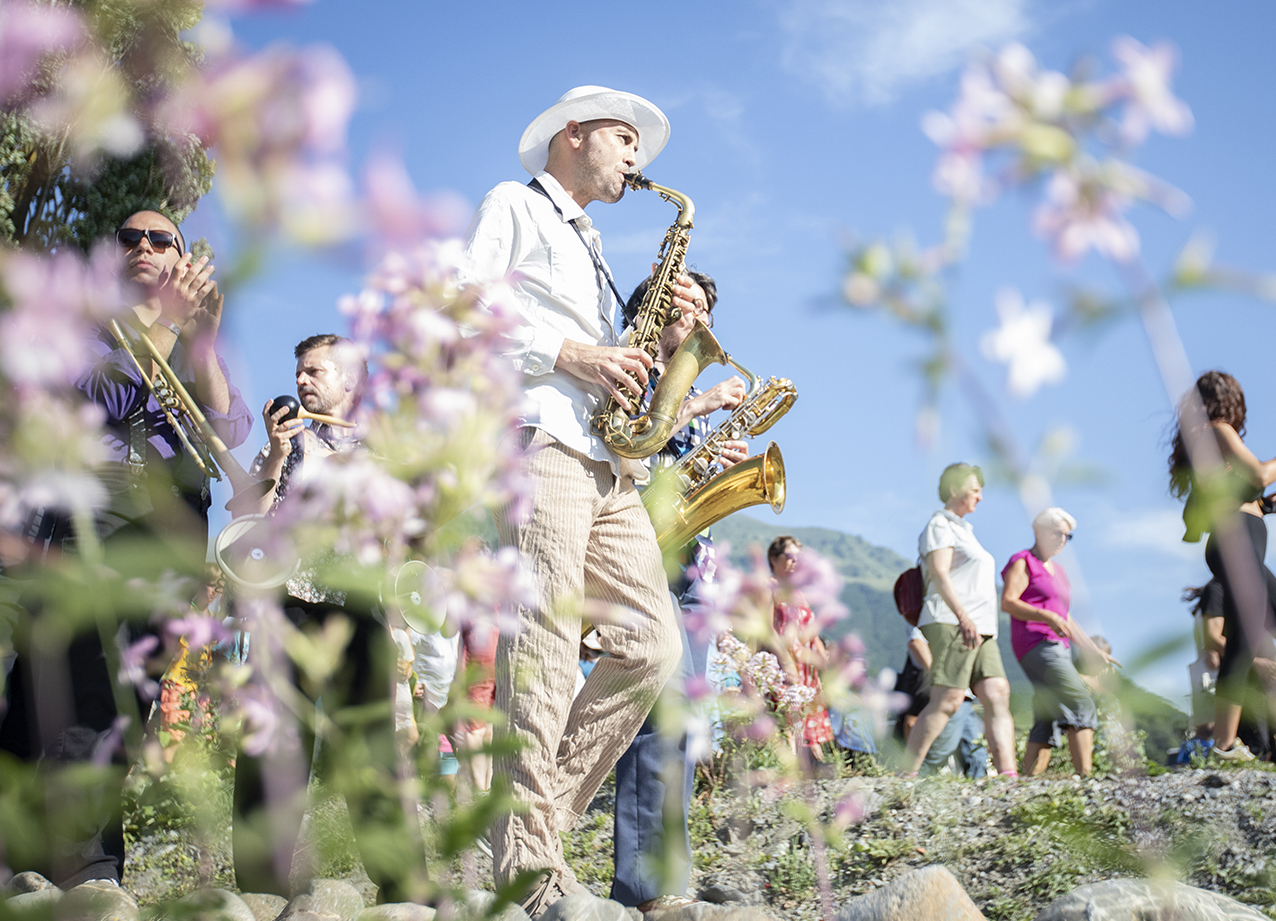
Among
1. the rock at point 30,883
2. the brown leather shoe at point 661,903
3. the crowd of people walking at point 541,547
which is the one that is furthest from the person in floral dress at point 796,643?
the rock at point 30,883

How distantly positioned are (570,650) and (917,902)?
3.77ft

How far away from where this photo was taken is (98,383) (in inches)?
104

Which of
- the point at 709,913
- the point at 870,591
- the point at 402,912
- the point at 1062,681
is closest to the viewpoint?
the point at 402,912

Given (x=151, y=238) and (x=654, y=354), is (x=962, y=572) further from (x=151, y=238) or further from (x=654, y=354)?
(x=151, y=238)

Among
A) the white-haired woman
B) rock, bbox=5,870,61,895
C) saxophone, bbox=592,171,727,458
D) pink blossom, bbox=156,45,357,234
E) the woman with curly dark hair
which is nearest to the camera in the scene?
pink blossom, bbox=156,45,357,234

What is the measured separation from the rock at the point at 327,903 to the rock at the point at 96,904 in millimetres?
415

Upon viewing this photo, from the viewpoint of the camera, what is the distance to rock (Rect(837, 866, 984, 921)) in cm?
259

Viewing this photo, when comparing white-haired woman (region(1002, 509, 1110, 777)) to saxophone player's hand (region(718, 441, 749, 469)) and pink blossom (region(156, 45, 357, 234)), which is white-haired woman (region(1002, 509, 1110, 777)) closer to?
saxophone player's hand (region(718, 441, 749, 469))

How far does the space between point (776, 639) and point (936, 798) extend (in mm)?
3230

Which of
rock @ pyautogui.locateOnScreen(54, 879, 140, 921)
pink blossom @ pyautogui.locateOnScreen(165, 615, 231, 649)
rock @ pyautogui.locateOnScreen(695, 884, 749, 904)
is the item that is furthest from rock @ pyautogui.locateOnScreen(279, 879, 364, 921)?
pink blossom @ pyautogui.locateOnScreen(165, 615, 231, 649)

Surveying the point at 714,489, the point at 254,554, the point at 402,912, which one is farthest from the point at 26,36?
the point at 714,489

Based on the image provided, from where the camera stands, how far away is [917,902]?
103 inches

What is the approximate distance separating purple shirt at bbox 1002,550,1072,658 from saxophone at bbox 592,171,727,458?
91.4 inches

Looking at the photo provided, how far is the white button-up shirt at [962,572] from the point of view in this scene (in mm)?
5363
